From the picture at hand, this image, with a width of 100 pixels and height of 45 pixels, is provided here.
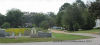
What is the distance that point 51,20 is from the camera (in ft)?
281

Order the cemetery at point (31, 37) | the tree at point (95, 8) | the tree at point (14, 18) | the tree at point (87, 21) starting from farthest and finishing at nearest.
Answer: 1. the tree at point (14, 18)
2. the tree at point (87, 21)
3. the tree at point (95, 8)
4. the cemetery at point (31, 37)

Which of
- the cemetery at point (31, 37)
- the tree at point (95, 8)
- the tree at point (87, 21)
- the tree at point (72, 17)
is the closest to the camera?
the cemetery at point (31, 37)

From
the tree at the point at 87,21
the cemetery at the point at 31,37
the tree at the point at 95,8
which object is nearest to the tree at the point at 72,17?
the tree at the point at 87,21

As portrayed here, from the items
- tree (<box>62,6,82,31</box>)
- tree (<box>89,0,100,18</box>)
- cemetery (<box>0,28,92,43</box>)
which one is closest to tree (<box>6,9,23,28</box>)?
tree (<box>62,6,82,31</box>)

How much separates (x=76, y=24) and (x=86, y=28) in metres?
5.69

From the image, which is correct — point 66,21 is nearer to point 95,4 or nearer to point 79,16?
point 79,16

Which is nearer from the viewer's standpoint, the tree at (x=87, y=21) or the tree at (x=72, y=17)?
the tree at (x=72, y=17)

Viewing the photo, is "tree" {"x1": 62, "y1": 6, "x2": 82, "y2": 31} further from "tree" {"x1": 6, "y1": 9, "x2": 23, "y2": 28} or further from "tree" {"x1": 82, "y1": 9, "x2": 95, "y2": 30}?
"tree" {"x1": 6, "y1": 9, "x2": 23, "y2": 28}

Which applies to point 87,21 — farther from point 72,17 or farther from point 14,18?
point 14,18

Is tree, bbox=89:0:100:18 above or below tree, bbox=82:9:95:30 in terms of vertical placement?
above

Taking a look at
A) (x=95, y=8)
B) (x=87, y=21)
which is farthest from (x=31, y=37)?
(x=87, y=21)

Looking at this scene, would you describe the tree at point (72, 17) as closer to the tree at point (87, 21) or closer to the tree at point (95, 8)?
the tree at point (87, 21)

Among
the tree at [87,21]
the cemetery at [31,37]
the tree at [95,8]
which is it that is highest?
the tree at [95,8]

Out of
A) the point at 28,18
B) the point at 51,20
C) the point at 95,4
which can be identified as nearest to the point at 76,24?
the point at 95,4
